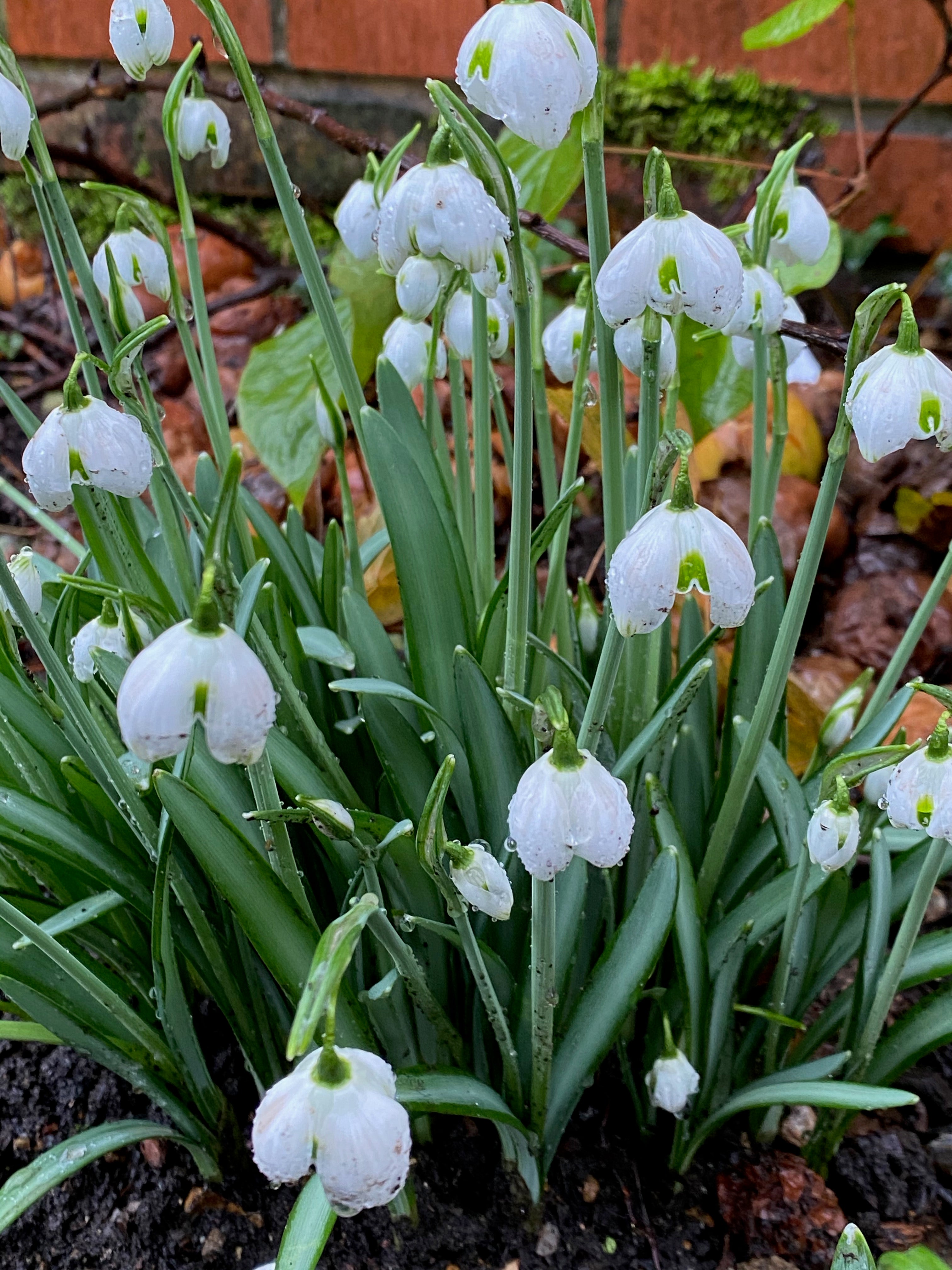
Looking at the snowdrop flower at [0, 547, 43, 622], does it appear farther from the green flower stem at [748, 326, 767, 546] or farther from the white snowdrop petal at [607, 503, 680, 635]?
the green flower stem at [748, 326, 767, 546]

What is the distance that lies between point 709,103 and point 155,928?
83.1 inches

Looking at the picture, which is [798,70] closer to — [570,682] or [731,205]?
[731,205]

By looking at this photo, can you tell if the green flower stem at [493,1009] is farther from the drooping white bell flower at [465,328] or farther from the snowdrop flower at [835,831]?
the drooping white bell flower at [465,328]

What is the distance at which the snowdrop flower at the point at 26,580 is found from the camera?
811mm

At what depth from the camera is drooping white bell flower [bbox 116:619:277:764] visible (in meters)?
0.45

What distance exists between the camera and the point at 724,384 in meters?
1.37

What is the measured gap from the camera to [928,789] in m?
0.62

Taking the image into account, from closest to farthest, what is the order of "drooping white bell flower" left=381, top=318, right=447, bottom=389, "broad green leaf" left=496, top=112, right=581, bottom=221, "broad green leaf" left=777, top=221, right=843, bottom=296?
"drooping white bell flower" left=381, top=318, right=447, bottom=389, "broad green leaf" left=777, top=221, right=843, bottom=296, "broad green leaf" left=496, top=112, right=581, bottom=221

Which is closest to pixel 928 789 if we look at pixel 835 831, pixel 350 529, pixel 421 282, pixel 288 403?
pixel 835 831

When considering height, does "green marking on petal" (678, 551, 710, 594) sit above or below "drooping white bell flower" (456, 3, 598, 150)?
below

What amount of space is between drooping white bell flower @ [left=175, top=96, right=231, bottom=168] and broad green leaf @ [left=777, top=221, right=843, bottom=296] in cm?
61

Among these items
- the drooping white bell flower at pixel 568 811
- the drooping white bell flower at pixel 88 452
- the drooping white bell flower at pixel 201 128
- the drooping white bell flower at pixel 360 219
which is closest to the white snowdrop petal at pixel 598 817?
the drooping white bell flower at pixel 568 811

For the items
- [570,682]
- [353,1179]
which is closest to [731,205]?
[570,682]

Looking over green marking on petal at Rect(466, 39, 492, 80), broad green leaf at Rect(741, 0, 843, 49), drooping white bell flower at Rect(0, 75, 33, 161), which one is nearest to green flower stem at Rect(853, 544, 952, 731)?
green marking on petal at Rect(466, 39, 492, 80)
